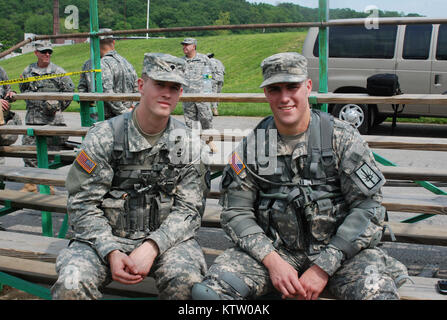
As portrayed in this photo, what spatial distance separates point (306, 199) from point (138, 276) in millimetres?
891

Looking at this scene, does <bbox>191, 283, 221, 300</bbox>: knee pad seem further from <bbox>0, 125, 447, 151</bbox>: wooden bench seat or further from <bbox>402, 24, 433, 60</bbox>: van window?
<bbox>402, 24, 433, 60</bbox>: van window

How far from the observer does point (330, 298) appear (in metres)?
2.43

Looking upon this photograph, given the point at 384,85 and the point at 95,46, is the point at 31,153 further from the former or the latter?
the point at 384,85

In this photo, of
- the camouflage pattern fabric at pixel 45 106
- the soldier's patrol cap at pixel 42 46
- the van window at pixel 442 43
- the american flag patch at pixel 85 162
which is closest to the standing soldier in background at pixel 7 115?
the camouflage pattern fabric at pixel 45 106

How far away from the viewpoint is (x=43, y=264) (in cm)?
302

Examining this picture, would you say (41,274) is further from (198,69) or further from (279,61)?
(198,69)

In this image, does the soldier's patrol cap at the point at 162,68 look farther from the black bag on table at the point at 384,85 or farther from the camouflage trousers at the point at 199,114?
the camouflage trousers at the point at 199,114

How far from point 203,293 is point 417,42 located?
26.4ft

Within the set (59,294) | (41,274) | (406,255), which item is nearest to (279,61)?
(59,294)

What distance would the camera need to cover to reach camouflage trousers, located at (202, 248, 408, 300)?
2270 mm

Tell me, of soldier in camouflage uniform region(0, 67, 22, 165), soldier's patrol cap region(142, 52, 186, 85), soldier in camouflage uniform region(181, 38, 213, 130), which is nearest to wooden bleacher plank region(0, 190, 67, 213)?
soldier in camouflage uniform region(0, 67, 22, 165)

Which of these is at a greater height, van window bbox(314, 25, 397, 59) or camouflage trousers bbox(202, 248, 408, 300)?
van window bbox(314, 25, 397, 59)

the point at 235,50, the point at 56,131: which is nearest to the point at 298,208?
the point at 56,131

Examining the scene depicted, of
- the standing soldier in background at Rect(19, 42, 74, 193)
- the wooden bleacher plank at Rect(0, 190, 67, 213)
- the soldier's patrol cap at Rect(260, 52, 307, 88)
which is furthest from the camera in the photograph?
the standing soldier in background at Rect(19, 42, 74, 193)
